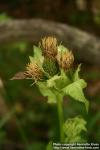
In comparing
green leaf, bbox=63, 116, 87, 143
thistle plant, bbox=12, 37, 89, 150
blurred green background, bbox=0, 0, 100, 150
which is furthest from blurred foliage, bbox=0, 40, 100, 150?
thistle plant, bbox=12, 37, 89, 150

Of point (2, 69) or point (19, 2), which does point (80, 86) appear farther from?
point (19, 2)

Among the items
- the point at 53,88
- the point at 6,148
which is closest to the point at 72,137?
the point at 53,88

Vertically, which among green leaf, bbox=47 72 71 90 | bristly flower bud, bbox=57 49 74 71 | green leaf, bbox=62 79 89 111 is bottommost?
green leaf, bbox=62 79 89 111

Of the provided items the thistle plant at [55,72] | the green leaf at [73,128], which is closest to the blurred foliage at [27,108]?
the green leaf at [73,128]

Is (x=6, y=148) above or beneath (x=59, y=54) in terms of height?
beneath

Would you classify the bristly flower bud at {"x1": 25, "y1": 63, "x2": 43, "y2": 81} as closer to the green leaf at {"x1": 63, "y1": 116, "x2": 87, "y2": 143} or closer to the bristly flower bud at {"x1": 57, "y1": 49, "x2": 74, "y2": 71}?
the bristly flower bud at {"x1": 57, "y1": 49, "x2": 74, "y2": 71}

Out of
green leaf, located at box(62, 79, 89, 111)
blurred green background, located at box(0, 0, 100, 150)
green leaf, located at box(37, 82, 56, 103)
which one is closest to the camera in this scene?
green leaf, located at box(62, 79, 89, 111)
